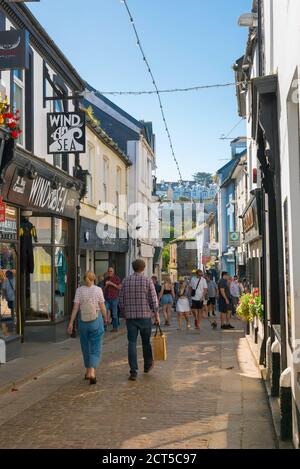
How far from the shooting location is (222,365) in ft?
32.4

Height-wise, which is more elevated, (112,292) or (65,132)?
(65,132)

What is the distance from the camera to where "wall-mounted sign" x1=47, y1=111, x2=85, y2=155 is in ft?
42.4

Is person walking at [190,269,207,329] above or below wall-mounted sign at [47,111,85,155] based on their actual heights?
below

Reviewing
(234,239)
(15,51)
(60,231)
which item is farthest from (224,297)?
(234,239)

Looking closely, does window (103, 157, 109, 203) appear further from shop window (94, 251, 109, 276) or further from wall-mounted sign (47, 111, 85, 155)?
wall-mounted sign (47, 111, 85, 155)

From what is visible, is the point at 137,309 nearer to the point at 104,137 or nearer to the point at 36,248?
the point at 36,248

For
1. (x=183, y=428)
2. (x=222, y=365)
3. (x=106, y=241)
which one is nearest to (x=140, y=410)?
(x=183, y=428)

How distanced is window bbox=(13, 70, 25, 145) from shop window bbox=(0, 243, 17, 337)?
7.41 ft

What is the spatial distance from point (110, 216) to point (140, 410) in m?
14.7

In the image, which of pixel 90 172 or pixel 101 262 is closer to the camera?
pixel 90 172

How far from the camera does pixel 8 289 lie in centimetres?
1091

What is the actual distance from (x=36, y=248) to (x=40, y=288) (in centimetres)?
98

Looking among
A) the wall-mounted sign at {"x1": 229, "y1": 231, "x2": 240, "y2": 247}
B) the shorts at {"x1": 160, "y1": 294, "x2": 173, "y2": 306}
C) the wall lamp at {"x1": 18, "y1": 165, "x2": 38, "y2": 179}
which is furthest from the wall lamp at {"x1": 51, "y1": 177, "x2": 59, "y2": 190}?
the wall-mounted sign at {"x1": 229, "y1": 231, "x2": 240, "y2": 247}

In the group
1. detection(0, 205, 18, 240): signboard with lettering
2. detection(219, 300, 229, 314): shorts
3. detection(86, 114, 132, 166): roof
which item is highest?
detection(86, 114, 132, 166): roof
